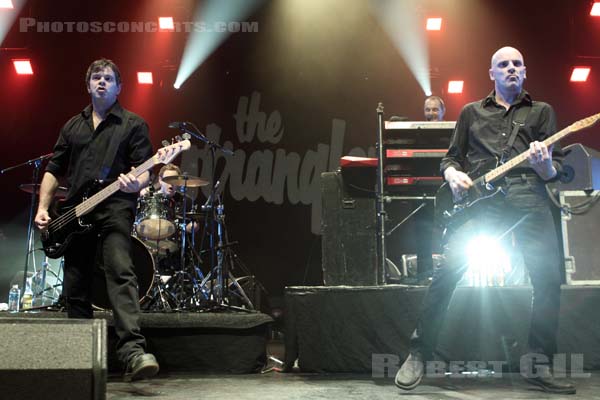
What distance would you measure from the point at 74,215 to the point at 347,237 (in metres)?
2.03

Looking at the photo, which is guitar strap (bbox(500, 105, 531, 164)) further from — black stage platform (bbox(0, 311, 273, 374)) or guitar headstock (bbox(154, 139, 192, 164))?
black stage platform (bbox(0, 311, 273, 374))

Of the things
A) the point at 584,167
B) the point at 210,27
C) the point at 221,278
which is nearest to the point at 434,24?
the point at 210,27

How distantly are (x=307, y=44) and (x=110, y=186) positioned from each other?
20.3ft

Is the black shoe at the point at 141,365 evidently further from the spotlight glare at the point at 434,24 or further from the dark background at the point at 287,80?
the spotlight glare at the point at 434,24

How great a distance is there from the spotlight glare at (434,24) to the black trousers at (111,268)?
670 cm

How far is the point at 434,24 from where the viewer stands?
9.30m

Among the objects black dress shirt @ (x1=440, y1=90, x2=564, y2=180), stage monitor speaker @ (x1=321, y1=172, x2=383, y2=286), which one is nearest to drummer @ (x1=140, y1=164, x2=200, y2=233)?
stage monitor speaker @ (x1=321, y1=172, x2=383, y2=286)

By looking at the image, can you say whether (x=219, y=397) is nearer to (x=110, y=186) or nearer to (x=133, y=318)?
(x=133, y=318)

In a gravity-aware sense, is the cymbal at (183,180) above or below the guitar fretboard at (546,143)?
above

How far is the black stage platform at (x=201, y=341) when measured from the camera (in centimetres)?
464

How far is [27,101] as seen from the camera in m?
9.27

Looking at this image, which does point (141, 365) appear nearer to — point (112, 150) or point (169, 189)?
point (112, 150)

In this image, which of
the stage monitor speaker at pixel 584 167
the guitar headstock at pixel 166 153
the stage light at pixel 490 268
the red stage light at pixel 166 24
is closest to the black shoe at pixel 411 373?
the stage light at pixel 490 268

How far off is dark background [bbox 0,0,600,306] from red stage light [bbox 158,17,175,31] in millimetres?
115
